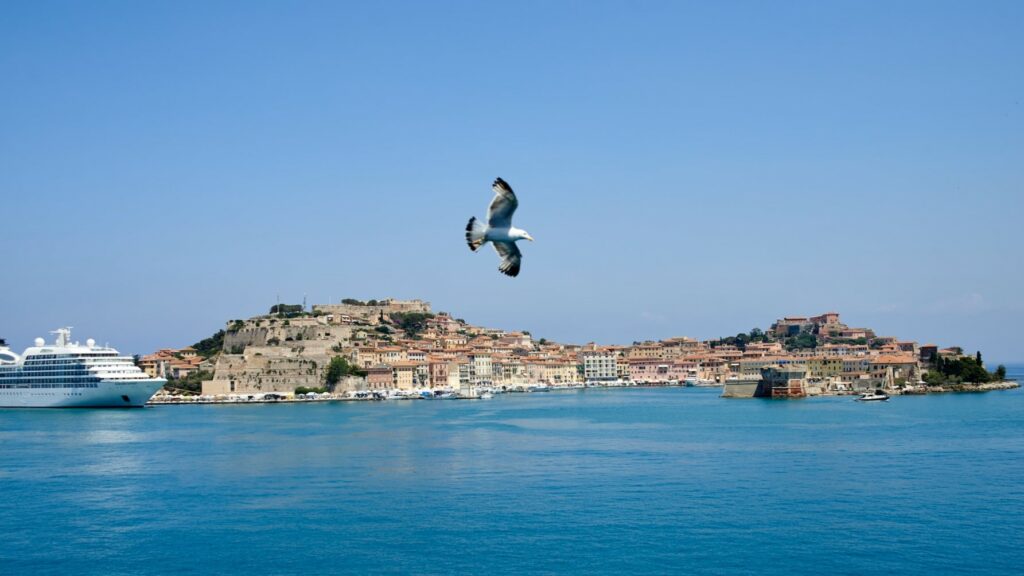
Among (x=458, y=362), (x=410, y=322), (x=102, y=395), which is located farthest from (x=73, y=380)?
(x=410, y=322)

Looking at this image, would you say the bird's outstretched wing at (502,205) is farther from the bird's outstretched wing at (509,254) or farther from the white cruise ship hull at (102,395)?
the white cruise ship hull at (102,395)

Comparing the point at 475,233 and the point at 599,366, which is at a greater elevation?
the point at 475,233

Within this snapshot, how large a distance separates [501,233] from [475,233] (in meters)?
0.14

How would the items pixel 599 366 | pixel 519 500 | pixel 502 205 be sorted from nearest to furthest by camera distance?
pixel 502 205 < pixel 519 500 < pixel 599 366

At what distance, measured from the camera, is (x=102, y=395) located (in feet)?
131

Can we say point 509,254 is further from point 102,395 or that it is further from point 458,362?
point 458,362

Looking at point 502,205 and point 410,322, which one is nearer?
point 502,205

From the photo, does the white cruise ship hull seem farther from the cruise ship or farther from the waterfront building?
the waterfront building

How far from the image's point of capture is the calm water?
12234 mm

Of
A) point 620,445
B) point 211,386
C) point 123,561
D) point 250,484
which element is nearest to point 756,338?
point 211,386

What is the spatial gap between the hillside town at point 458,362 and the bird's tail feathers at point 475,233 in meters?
42.4

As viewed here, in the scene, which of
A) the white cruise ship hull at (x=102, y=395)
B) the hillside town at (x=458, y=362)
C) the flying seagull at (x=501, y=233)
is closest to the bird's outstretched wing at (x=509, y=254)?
the flying seagull at (x=501, y=233)

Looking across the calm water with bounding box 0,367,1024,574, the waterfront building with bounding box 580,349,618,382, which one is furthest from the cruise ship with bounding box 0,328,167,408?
the waterfront building with bounding box 580,349,618,382

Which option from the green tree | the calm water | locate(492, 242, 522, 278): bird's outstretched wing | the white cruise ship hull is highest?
the green tree
